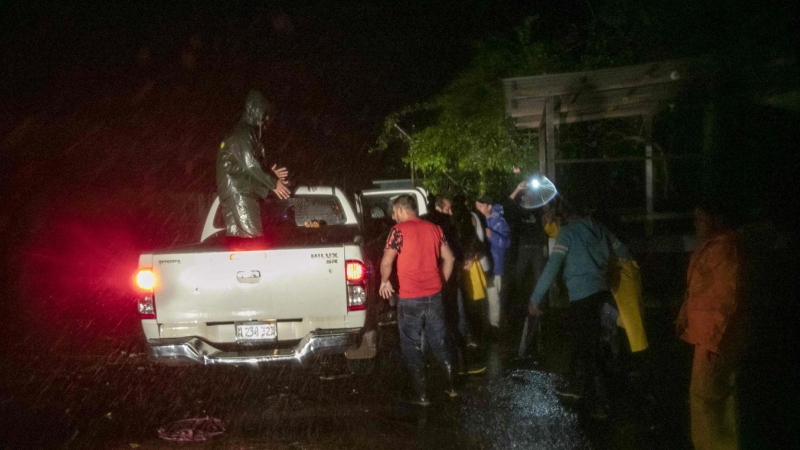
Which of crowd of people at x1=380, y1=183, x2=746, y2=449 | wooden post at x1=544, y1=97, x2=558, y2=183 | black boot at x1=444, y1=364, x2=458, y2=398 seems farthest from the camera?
wooden post at x1=544, y1=97, x2=558, y2=183

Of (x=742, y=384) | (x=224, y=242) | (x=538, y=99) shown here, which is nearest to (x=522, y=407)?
(x=742, y=384)

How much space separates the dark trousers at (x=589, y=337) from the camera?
5.91m

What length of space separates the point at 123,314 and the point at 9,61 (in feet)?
14.9

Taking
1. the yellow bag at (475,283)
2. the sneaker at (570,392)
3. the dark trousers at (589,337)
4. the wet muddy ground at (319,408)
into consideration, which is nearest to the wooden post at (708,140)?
the wet muddy ground at (319,408)

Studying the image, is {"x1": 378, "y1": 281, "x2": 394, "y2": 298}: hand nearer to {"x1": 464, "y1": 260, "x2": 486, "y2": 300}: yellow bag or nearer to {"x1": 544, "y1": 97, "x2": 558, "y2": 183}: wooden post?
{"x1": 464, "y1": 260, "x2": 486, "y2": 300}: yellow bag

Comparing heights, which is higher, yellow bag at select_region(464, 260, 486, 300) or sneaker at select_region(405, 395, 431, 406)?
yellow bag at select_region(464, 260, 486, 300)

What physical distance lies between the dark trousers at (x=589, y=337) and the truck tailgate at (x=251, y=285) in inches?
74.6

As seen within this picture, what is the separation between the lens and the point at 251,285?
20.1ft

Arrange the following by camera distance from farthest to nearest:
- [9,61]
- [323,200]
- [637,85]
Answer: [9,61], [637,85], [323,200]

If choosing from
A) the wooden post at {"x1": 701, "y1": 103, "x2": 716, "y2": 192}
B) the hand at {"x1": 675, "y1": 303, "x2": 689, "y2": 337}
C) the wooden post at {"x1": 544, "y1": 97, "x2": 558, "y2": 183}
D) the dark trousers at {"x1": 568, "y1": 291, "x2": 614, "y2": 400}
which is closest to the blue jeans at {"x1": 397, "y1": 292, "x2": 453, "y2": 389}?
the dark trousers at {"x1": 568, "y1": 291, "x2": 614, "y2": 400}

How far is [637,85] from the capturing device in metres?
9.59

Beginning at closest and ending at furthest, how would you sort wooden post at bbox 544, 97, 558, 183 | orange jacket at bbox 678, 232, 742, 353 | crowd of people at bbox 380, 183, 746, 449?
orange jacket at bbox 678, 232, 742, 353 → crowd of people at bbox 380, 183, 746, 449 → wooden post at bbox 544, 97, 558, 183

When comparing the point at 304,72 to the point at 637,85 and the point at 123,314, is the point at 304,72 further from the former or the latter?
the point at 637,85

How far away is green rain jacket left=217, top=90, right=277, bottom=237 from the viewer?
→ 6975 mm
